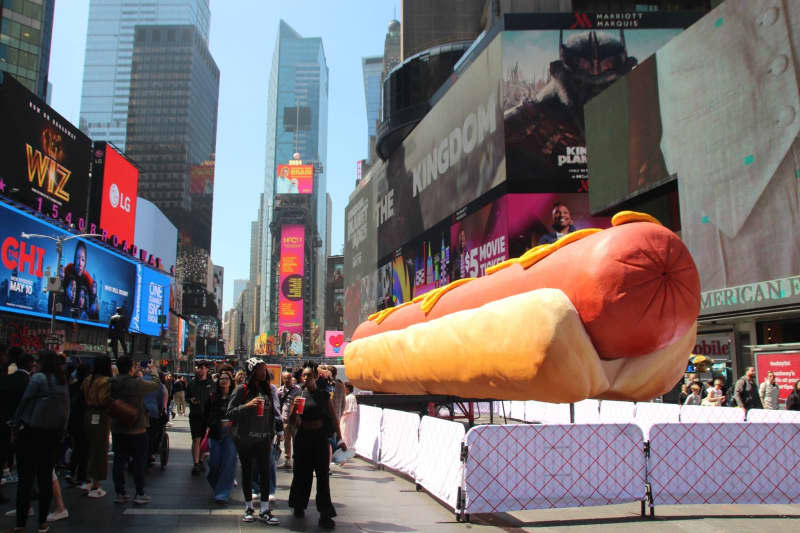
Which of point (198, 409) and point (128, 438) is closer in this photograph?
point (128, 438)

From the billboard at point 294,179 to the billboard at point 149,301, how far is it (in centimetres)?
12348

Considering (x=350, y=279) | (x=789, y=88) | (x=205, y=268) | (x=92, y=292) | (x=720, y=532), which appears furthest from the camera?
(x=205, y=268)

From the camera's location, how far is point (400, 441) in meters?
10.6

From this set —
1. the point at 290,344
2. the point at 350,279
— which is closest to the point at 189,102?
the point at 290,344

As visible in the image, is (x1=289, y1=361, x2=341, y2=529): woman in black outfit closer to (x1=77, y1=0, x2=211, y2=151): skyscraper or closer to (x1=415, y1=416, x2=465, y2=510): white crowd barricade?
(x1=415, y1=416, x2=465, y2=510): white crowd barricade

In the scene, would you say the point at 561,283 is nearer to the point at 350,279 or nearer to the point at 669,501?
the point at 669,501

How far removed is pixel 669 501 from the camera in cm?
785

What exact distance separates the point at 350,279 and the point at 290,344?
6282cm

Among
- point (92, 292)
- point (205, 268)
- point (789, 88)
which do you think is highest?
point (205, 268)

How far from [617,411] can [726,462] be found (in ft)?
25.5

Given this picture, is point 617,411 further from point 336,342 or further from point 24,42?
point 336,342

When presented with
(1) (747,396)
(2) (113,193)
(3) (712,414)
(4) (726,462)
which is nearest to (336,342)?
(2) (113,193)

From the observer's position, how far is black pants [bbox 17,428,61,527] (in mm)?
6020

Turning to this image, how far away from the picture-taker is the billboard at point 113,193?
45.8m
